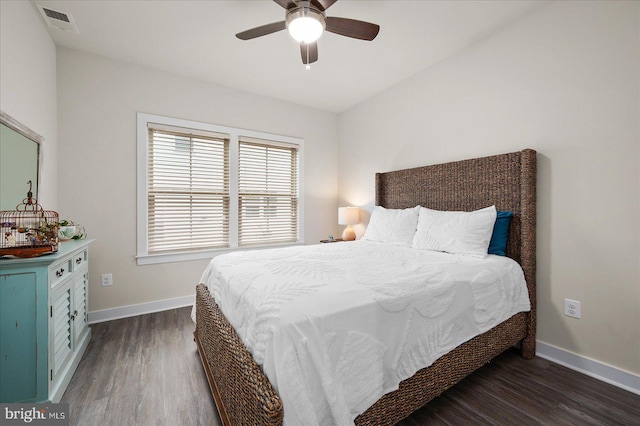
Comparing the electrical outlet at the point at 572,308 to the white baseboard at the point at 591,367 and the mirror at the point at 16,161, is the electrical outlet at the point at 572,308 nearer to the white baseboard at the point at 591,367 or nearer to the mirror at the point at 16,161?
the white baseboard at the point at 591,367

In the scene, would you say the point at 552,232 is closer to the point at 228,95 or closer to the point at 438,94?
the point at 438,94

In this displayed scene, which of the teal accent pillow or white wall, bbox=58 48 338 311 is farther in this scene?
white wall, bbox=58 48 338 311

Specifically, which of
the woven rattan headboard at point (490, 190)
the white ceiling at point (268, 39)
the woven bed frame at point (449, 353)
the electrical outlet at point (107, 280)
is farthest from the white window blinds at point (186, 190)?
the woven rattan headboard at point (490, 190)

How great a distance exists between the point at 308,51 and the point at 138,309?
3163 millimetres

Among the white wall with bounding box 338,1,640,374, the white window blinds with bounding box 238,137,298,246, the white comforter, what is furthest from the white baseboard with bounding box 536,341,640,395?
the white window blinds with bounding box 238,137,298,246

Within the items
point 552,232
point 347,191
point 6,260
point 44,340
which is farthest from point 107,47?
point 552,232

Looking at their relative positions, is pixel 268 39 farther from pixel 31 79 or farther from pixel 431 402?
pixel 431 402

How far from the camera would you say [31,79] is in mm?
2129

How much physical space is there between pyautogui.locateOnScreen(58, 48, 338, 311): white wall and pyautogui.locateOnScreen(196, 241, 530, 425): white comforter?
1.56 m

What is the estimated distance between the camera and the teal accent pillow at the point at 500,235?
2.23 meters

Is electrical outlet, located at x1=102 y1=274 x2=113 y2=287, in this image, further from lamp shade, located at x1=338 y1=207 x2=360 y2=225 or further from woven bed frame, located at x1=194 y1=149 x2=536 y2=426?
lamp shade, located at x1=338 y1=207 x2=360 y2=225

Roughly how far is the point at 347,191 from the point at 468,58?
228 cm

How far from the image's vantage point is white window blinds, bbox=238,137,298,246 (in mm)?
3744

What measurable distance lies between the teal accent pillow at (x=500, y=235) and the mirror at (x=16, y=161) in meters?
3.43
